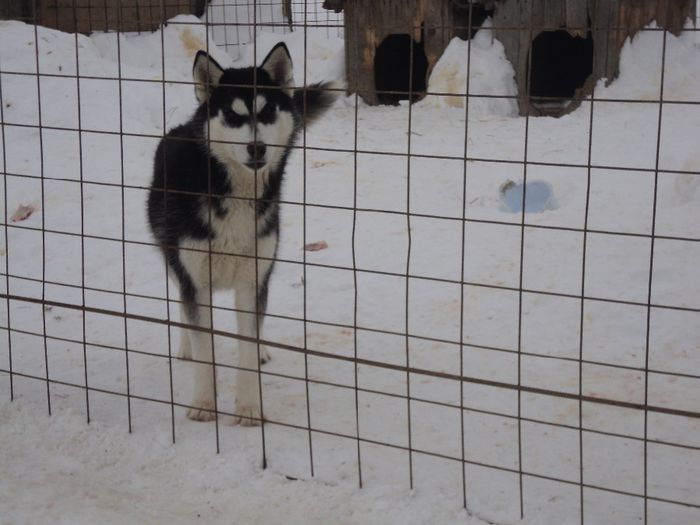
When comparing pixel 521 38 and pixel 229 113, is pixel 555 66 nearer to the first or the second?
pixel 521 38

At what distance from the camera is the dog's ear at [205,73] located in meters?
4.21

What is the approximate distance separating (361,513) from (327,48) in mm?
9624

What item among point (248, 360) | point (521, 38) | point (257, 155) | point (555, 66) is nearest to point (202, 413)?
point (248, 360)

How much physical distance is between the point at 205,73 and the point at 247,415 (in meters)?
1.52

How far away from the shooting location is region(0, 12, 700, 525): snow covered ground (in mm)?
3750

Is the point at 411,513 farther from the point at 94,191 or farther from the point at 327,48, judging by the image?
the point at 327,48

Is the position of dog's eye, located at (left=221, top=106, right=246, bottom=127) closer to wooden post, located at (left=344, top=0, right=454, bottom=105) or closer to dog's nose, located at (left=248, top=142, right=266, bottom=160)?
dog's nose, located at (left=248, top=142, right=266, bottom=160)

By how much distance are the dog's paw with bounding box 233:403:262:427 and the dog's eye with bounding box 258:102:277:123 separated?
1278mm

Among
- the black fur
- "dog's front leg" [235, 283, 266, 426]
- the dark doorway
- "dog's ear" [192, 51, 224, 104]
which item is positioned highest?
the dark doorway

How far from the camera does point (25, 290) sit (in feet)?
20.5

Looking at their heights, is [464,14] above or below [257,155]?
above

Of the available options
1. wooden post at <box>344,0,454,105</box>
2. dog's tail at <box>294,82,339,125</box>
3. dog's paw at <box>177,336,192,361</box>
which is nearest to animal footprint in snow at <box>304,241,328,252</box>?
dog's paw at <box>177,336,192,361</box>

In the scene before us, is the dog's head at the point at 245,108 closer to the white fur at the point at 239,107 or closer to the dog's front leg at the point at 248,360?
the white fur at the point at 239,107

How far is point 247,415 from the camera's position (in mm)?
4434
